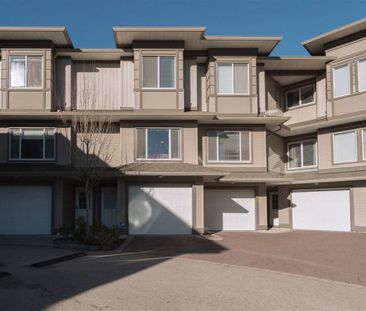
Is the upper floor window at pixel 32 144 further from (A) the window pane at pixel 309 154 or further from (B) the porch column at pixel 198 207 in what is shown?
(A) the window pane at pixel 309 154

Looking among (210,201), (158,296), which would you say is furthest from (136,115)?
(158,296)

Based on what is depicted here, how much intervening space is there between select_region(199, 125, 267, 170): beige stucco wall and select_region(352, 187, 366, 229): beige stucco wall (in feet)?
15.5

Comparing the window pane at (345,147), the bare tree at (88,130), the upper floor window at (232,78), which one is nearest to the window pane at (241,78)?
the upper floor window at (232,78)

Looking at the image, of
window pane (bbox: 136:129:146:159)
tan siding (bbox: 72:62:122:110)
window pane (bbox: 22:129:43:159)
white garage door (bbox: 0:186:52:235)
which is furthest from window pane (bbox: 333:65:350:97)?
white garage door (bbox: 0:186:52:235)

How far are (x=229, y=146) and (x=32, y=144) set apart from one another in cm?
960

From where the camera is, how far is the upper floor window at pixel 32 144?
22688mm

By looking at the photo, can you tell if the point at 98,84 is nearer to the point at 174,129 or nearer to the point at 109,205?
the point at 174,129

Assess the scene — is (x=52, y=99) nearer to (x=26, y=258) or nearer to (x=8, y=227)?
(x=8, y=227)

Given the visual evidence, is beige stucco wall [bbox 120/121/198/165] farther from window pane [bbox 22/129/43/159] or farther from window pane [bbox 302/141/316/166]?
window pane [bbox 302/141/316/166]

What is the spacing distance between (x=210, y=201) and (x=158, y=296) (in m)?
15.7

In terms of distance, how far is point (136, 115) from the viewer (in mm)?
22281

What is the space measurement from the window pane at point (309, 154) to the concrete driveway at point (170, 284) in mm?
11344

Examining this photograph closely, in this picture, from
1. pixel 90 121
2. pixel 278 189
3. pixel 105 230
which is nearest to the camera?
pixel 105 230

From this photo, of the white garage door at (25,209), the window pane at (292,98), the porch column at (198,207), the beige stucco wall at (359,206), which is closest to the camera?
the white garage door at (25,209)
